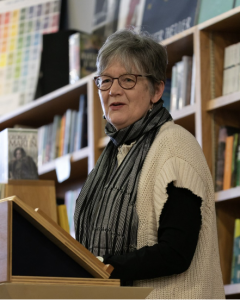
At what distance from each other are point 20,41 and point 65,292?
3321 mm

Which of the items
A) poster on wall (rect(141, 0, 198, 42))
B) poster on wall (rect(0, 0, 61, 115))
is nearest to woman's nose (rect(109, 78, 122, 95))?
poster on wall (rect(141, 0, 198, 42))

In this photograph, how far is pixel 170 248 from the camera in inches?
55.2

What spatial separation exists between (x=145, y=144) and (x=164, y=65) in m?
0.31

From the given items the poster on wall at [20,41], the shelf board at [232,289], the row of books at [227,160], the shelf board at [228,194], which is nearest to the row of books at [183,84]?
the row of books at [227,160]

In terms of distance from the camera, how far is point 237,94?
2365 mm

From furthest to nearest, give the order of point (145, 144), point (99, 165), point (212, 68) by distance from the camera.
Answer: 1. point (212, 68)
2. point (99, 165)
3. point (145, 144)

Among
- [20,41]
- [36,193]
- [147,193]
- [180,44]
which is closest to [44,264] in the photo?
[147,193]

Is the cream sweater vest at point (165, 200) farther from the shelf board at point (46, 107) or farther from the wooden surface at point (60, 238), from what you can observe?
the shelf board at point (46, 107)

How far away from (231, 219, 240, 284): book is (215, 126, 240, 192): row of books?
172 millimetres

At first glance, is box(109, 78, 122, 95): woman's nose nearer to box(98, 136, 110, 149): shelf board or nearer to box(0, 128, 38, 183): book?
box(0, 128, 38, 183): book

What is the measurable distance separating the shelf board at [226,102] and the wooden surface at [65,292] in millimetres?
1356

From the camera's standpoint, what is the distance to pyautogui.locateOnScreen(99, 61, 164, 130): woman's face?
1.78 metres

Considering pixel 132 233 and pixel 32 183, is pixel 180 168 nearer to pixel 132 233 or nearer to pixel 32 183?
pixel 132 233

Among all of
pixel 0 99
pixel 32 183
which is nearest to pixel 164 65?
pixel 32 183
